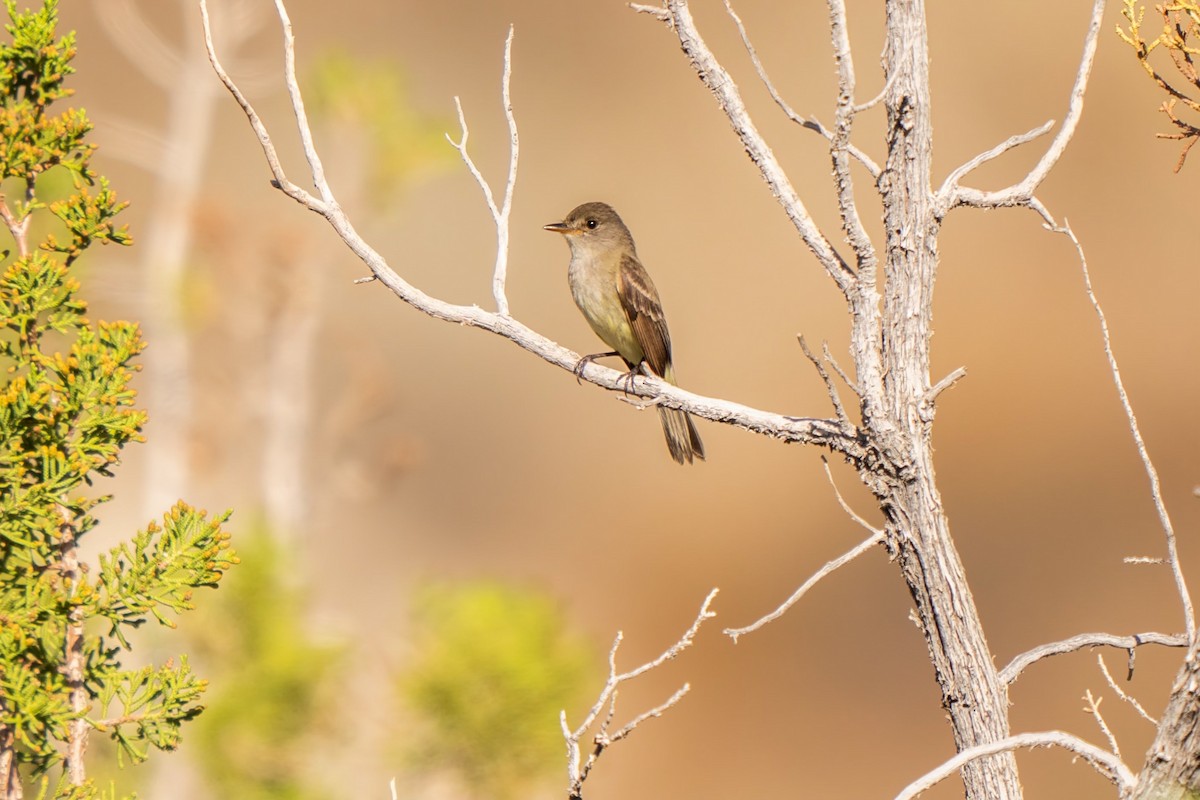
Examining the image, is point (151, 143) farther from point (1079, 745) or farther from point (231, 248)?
point (1079, 745)

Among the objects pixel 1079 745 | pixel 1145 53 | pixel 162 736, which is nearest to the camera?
pixel 1079 745

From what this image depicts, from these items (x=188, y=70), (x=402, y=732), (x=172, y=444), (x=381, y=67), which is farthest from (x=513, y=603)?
(x=188, y=70)

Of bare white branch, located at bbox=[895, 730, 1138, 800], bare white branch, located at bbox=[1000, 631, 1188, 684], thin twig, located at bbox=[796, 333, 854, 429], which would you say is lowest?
bare white branch, located at bbox=[895, 730, 1138, 800]

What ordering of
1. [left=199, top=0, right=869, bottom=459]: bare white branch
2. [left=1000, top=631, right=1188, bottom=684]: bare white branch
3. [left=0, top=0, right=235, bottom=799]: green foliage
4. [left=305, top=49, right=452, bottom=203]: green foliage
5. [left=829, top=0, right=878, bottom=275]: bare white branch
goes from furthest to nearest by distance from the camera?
[left=305, top=49, right=452, bottom=203]: green foliage → [left=199, top=0, right=869, bottom=459]: bare white branch → [left=1000, top=631, right=1188, bottom=684]: bare white branch → [left=0, top=0, right=235, bottom=799]: green foliage → [left=829, top=0, right=878, bottom=275]: bare white branch

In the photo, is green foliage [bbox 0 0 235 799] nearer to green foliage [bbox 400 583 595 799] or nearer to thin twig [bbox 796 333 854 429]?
thin twig [bbox 796 333 854 429]

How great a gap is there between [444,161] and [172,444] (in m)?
3.78

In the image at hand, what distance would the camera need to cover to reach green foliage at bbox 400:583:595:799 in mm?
8586

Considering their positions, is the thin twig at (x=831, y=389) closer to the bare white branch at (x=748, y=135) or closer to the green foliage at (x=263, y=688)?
the bare white branch at (x=748, y=135)

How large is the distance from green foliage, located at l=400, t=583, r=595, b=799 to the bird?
2.52 m

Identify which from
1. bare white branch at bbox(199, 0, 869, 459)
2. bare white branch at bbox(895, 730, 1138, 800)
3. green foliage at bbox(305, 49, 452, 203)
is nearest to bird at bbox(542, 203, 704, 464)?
bare white branch at bbox(199, 0, 869, 459)

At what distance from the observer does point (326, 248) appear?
481 inches

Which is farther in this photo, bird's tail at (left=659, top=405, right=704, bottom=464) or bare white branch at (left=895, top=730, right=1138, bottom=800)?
bird's tail at (left=659, top=405, right=704, bottom=464)

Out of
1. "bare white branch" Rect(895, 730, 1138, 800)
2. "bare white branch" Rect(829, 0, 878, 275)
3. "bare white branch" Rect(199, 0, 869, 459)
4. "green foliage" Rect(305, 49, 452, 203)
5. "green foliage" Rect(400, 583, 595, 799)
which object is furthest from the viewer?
"green foliage" Rect(305, 49, 452, 203)

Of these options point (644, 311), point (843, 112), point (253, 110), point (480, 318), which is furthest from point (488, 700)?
point (843, 112)
